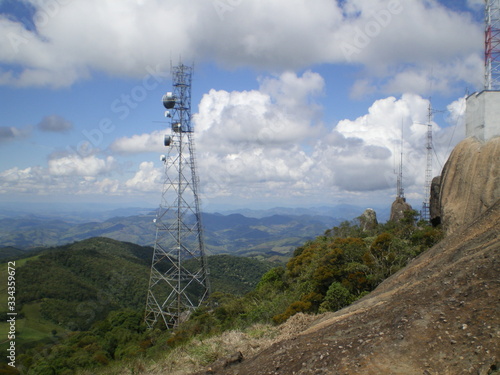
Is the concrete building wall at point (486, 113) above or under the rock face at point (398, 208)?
above

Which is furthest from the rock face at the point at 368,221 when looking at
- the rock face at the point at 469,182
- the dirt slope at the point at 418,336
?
the dirt slope at the point at 418,336

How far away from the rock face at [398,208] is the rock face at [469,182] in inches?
802

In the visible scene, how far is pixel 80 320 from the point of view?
173 ft

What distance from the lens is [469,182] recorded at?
48.3ft

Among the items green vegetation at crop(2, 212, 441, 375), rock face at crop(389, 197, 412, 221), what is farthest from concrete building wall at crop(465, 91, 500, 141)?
rock face at crop(389, 197, 412, 221)

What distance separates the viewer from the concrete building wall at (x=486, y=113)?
14320 millimetres

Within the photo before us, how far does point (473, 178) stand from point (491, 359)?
1161 centimetres

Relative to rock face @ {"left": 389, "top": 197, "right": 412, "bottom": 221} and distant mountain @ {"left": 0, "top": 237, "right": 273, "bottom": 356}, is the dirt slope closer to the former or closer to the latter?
rock face @ {"left": 389, "top": 197, "right": 412, "bottom": 221}

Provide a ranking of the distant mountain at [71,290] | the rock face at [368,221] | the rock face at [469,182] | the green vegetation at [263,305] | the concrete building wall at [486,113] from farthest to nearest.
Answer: the distant mountain at [71,290] → the rock face at [368,221] → the green vegetation at [263,305] → the concrete building wall at [486,113] → the rock face at [469,182]

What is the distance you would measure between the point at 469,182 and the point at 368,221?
74.0 ft

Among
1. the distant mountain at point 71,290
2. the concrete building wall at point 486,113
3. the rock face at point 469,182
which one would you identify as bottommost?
the distant mountain at point 71,290

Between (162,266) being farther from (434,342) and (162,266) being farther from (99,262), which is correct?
(434,342)

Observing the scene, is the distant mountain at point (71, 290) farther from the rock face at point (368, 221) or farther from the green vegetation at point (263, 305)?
the rock face at point (368, 221)

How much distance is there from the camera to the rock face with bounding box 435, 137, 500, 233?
45.4 feet
